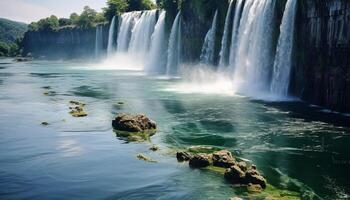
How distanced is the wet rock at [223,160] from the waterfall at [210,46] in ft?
135

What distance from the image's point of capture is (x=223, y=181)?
18.0 meters

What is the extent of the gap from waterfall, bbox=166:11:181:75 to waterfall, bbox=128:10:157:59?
11033 millimetres

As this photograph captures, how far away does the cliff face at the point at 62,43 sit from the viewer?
441ft

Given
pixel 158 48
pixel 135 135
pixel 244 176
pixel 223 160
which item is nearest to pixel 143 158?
pixel 223 160

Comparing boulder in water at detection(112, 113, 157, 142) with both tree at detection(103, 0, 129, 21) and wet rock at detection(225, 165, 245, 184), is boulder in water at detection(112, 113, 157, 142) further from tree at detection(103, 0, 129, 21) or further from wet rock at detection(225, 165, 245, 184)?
tree at detection(103, 0, 129, 21)

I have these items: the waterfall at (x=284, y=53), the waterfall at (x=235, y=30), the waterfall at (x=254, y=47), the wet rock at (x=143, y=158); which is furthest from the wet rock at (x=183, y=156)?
the waterfall at (x=235, y=30)

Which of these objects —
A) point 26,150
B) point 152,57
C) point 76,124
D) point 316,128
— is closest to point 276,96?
point 316,128

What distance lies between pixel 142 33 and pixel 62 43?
71.9 metres

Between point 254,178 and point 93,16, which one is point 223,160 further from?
point 93,16

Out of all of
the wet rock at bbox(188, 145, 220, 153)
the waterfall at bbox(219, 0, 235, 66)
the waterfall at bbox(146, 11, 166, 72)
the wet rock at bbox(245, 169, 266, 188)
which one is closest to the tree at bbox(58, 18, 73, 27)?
the waterfall at bbox(146, 11, 166, 72)

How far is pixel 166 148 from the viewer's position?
76.8ft

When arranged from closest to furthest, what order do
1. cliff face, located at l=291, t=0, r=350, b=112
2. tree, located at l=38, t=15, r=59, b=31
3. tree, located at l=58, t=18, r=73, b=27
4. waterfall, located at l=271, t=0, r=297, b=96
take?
cliff face, located at l=291, t=0, r=350, b=112, waterfall, located at l=271, t=0, r=297, b=96, tree, located at l=38, t=15, r=59, b=31, tree, located at l=58, t=18, r=73, b=27

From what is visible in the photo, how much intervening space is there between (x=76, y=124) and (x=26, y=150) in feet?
22.5

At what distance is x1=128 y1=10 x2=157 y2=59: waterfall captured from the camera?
86.9 m
